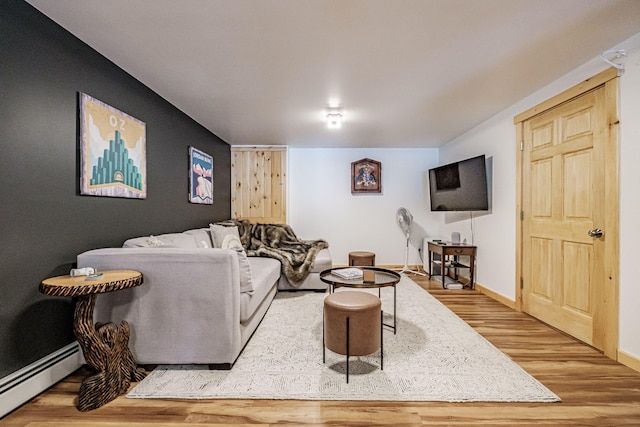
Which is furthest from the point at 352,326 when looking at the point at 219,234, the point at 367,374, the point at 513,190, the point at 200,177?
the point at 200,177

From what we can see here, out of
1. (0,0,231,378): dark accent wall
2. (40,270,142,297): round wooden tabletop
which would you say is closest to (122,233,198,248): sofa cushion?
(0,0,231,378): dark accent wall

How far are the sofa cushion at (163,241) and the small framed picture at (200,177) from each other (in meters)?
0.88

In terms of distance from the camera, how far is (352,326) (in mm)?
1824

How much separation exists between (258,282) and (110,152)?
5.17 feet

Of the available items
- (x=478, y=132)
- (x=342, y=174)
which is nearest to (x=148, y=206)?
(x=342, y=174)

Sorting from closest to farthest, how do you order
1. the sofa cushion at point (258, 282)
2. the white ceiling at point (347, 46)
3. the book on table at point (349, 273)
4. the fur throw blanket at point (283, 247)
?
the white ceiling at point (347, 46) < the sofa cushion at point (258, 282) < the book on table at point (349, 273) < the fur throw blanket at point (283, 247)

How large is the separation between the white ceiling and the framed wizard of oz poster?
0.72 ft

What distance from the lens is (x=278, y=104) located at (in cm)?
316

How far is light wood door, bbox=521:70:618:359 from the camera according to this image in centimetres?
217

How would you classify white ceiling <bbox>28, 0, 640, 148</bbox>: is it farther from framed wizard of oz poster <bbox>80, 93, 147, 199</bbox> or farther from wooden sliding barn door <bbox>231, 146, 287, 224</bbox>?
wooden sliding barn door <bbox>231, 146, 287, 224</bbox>

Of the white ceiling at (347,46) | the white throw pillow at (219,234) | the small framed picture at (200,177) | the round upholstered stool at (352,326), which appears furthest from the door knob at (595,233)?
the small framed picture at (200,177)

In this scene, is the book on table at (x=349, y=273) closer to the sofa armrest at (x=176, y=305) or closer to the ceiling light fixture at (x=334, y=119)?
the sofa armrest at (x=176, y=305)

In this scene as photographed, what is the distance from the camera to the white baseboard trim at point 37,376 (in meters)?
1.51

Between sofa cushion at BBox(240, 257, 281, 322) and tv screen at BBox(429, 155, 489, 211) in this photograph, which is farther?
tv screen at BBox(429, 155, 489, 211)
